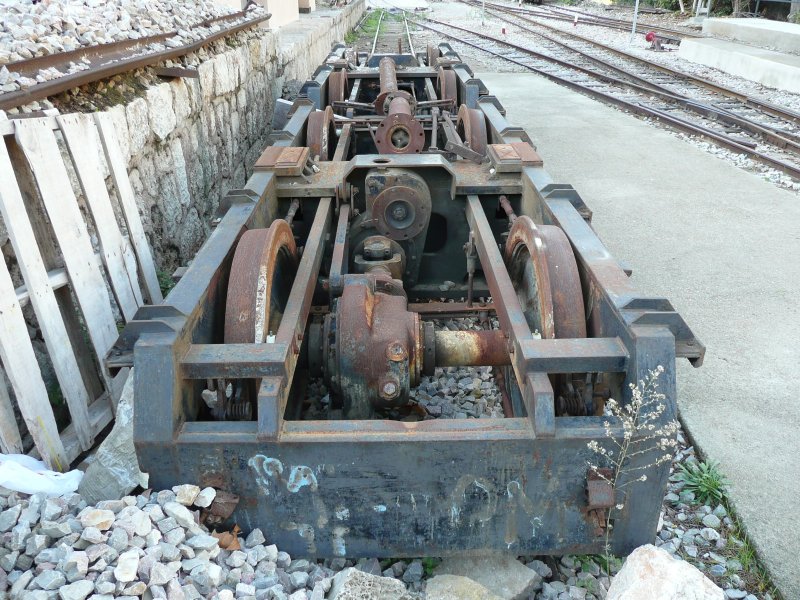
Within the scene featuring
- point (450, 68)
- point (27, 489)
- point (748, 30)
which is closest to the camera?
point (27, 489)

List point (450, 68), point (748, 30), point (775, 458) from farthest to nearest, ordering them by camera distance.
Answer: point (748, 30) → point (450, 68) → point (775, 458)

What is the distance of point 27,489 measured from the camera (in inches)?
99.0

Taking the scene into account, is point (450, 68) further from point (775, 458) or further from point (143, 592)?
point (143, 592)

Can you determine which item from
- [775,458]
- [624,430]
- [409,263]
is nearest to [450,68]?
[409,263]

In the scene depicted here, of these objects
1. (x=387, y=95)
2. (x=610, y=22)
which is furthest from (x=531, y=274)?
(x=610, y=22)

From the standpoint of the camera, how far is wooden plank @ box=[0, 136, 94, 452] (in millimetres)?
2650

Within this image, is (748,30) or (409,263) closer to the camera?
(409,263)

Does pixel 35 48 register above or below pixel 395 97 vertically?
above

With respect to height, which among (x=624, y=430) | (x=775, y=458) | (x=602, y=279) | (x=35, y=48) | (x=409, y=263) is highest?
(x=35, y=48)

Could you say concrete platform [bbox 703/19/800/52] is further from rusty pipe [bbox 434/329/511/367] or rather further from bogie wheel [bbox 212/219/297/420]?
bogie wheel [bbox 212/219/297/420]

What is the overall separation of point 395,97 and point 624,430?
4828mm

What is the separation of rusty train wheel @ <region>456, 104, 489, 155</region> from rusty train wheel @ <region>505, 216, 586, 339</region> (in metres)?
2.36

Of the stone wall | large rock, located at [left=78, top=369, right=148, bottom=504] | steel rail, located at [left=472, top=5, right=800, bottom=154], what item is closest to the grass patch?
the stone wall

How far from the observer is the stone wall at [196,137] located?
4.29 meters
